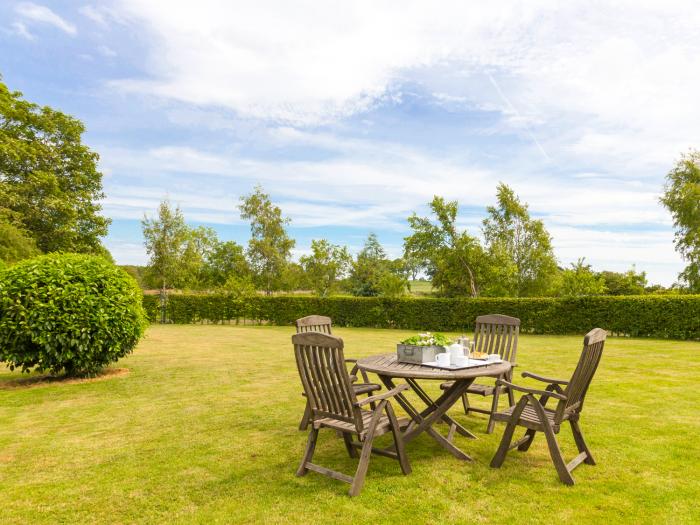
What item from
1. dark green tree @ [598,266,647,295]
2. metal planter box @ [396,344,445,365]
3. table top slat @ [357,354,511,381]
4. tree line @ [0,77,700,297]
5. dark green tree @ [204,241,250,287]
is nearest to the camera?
table top slat @ [357,354,511,381]

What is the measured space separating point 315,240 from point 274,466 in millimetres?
27277

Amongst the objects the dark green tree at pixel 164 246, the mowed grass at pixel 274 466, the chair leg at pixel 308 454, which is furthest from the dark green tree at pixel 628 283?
the chair leg at pixel 308 454

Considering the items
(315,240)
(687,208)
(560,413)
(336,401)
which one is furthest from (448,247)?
(336,401)

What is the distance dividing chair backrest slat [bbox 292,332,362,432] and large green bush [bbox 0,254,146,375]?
5.64 m

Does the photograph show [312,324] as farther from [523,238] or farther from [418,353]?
[523,238]

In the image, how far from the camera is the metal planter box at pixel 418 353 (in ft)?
14.3

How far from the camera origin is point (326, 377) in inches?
140

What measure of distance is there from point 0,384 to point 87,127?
2669 cm

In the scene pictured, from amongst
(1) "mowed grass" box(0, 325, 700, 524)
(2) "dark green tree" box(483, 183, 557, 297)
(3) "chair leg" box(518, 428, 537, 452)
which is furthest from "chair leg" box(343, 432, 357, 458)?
(2) "dark green tree" box(483, 183, 557, 297)

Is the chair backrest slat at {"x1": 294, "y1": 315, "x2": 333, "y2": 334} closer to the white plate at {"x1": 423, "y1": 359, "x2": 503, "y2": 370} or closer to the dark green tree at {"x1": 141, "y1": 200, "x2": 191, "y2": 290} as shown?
the white plate at {"x1": 423, "y1": 359, "x2": 503, "y2": 370}

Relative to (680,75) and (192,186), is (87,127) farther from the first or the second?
(680,75)

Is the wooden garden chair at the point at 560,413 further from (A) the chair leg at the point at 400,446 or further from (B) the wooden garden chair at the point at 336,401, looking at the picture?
(B) the wooden garden chair at the point at 336,401

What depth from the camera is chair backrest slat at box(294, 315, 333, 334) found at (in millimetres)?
5335

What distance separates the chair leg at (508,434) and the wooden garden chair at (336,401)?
907 millimetres
